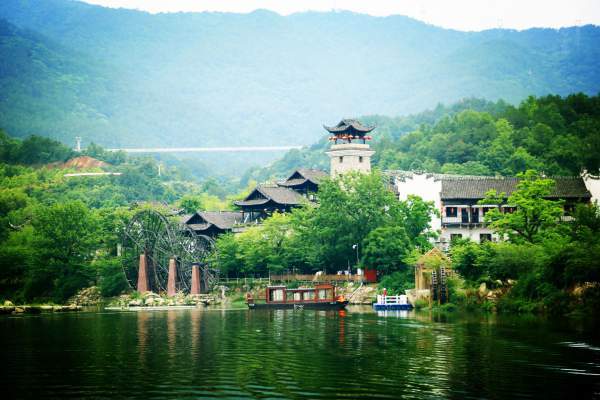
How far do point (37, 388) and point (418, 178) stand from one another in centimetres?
5459

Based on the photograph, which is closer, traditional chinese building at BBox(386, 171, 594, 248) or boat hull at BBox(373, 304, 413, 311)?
boat hull at BBox(373, 304, 413, 311)

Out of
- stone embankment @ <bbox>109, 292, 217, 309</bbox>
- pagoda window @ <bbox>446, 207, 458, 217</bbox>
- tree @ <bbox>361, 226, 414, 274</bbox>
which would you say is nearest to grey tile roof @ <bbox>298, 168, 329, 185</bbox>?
stone embankment @ <bbox>109, 292, 217, 309</bbox>

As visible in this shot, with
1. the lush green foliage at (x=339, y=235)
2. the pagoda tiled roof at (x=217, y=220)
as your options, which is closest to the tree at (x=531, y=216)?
the lush green foliage at (x=339, y=235)

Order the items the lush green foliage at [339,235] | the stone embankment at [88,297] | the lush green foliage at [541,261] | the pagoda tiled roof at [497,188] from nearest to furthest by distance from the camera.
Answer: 1. the lush green foliage at [541,261]
2. the lush green foliage at [339,235]
3. the pagoda tiled roof at [497,188]
4. the stone embankment at [88,297]

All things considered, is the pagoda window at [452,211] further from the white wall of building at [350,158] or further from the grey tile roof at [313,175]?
the grey tile roof at [313,175]

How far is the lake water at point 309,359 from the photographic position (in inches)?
1110

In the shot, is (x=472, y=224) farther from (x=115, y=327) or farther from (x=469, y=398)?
(x=469, y=398)

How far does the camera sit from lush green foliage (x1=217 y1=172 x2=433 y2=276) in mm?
72938

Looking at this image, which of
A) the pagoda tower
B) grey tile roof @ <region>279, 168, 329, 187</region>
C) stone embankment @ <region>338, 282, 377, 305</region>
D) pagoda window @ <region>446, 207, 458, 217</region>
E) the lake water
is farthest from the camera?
grey tile roof @ <region>279, 168, 329, 187</region>

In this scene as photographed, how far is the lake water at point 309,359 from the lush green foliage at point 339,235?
65.9ft

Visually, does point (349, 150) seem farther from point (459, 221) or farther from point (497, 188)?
point (497, 188)

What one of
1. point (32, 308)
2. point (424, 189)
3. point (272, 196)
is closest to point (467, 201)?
point (424, 189)

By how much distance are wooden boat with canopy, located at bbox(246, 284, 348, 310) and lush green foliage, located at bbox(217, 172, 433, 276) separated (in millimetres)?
4367

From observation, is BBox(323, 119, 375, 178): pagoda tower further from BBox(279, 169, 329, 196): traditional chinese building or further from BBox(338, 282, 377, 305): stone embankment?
BBox(338, 282, 377, 305): stone embankment
